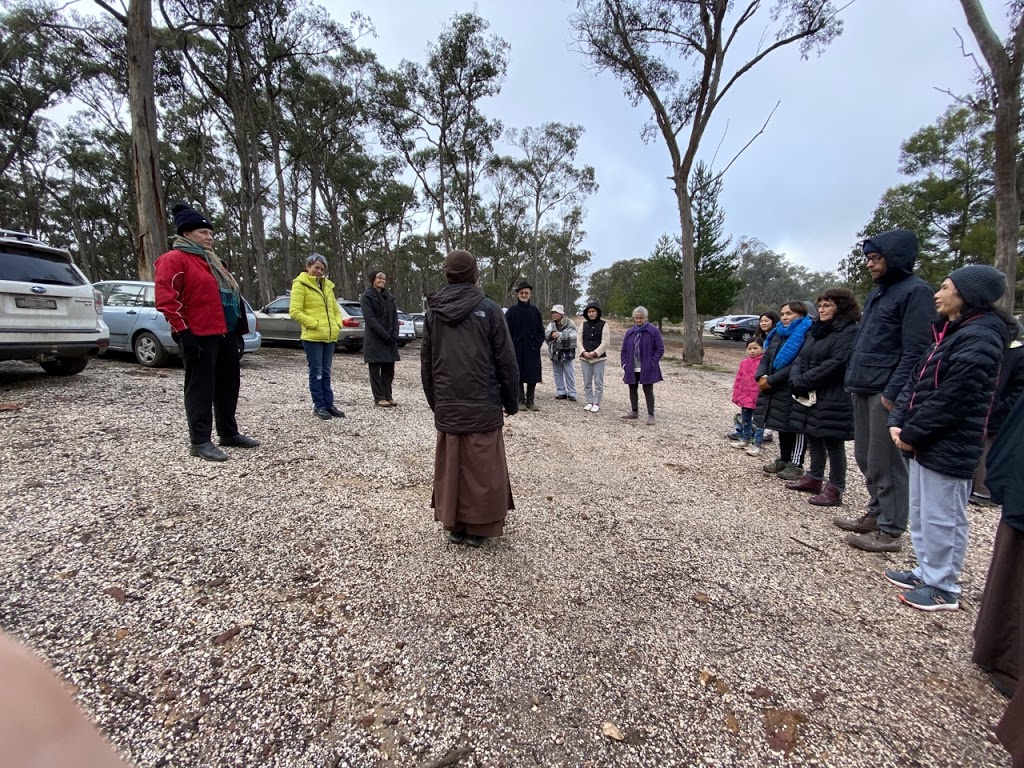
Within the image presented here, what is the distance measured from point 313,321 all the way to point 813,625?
A: 538 centimetres

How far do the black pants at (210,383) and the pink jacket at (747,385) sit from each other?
17.8 ft

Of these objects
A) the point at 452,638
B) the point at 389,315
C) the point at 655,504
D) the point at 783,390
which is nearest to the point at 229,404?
the point at 389,315

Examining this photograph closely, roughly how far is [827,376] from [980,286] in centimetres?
146

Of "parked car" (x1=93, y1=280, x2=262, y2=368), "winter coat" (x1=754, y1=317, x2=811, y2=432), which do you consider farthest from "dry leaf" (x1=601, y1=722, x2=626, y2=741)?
"parked car" (x1=93, y1=280, x2=262, y2=368)

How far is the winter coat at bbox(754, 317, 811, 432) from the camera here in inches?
172

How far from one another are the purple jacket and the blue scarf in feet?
6.36

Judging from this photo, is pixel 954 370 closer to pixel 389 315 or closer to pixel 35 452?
pixel 389 315

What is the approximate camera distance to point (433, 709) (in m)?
1.80

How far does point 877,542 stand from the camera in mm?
3207

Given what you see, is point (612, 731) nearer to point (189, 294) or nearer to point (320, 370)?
point (189, 294)

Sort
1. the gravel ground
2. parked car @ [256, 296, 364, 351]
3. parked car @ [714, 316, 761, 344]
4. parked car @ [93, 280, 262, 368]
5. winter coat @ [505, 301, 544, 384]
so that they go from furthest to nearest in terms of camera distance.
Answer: parked car @ [714, 316, 761, 344] < parked car @ [256, 296, 364, 351] < parked car @ [93, 280, 262, 368] < winter coat @ [505, 301, 544, 384] < the gravel ground

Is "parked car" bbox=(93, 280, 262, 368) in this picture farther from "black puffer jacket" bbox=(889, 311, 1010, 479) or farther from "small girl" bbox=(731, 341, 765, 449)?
"black puffer jacket" bbox=(889, 311, 1010, 479)

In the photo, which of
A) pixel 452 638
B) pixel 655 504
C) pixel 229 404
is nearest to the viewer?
pixel 452 638

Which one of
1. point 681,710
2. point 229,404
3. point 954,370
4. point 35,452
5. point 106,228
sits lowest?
point 681,710
